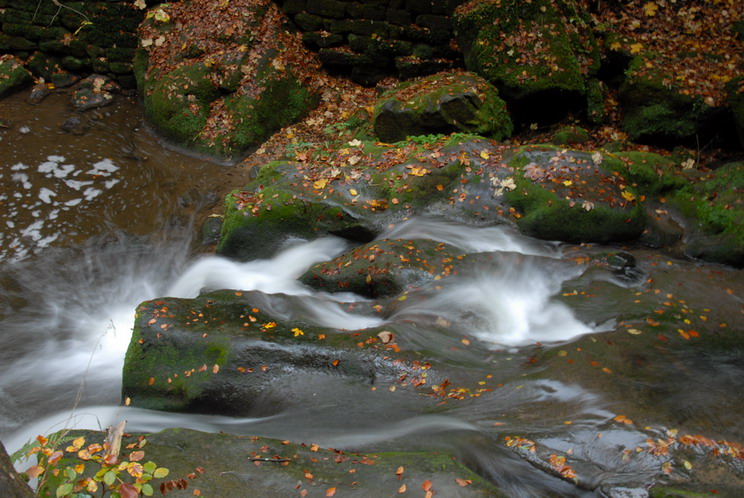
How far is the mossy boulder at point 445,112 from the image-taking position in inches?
333

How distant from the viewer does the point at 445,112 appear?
841 cm

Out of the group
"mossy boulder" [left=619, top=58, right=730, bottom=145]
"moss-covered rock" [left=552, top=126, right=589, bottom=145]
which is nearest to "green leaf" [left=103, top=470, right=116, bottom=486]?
"moss-covered rock" [left=552, top=126, right=589, bottom=145]

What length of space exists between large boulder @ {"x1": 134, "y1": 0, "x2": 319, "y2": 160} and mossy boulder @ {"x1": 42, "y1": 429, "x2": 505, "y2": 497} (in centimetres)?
727

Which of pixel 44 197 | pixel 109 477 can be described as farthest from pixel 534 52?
pixel 109 477

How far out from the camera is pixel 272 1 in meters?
11.0

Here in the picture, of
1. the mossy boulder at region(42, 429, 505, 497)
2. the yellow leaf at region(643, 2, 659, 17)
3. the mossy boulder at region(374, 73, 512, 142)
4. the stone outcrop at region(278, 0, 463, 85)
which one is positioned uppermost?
the yellow leaf at region(643, 2, 659, 17)

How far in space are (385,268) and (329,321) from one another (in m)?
0.88

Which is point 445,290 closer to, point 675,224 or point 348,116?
point 675,224

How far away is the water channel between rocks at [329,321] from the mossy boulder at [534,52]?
3896 mm

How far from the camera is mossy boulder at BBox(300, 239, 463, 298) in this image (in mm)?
5504

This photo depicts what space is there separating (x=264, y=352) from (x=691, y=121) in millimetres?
7735

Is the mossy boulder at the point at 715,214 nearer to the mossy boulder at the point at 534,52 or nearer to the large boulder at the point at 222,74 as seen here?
the mossy boulder at the point at 534,52

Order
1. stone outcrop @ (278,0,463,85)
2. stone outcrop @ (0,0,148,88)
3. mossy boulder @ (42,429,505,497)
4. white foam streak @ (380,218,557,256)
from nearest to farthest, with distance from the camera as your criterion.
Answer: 1. mossy boulder @ (42,429,505,497)
2. white foam streak @ (380,218,557,256)
3. stone outcrop @ (278,0,463,85)
4. stone outcrop @ (0,0,148,88)

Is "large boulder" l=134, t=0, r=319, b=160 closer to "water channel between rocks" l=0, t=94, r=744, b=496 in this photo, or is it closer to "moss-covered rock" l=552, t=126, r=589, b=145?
"water channel between rocks" l=0, t=94, r=744, b=496
